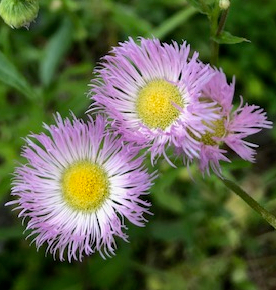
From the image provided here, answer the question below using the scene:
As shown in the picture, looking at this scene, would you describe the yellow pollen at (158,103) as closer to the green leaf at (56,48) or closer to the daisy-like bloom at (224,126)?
the daisy-like bloom at (224,126)

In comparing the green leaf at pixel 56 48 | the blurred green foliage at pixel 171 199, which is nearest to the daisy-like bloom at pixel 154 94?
the blurred green foliage at pixel 171 199

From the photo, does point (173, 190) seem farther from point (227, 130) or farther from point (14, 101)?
point (227, 130)

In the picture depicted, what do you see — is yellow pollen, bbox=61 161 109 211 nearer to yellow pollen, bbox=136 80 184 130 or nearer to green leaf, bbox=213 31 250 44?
yellow pollen, bbox=136 80 184 130

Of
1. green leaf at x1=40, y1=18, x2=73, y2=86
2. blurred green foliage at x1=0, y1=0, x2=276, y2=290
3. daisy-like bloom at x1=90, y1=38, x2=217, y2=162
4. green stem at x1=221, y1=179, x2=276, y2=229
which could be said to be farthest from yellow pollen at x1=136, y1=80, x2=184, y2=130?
green leaf at x1=40, y1=18, x2=73, y2=86

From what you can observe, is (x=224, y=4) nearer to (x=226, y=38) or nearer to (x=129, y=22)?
(x=226, y=38)

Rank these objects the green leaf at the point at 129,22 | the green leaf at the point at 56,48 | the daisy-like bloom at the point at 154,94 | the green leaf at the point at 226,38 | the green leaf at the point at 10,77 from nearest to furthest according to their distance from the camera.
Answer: the daisy-like bloom at the point at 154,94 → the green leaf at the point at 226,38 → the green leaf at the point at 10,77 → the green leaf at the point at 129,22 → the green leaf at the point at 56,48

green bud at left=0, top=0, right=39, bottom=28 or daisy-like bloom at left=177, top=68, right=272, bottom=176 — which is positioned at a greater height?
green bud at left=0, top=0, right=39, bottom=28
